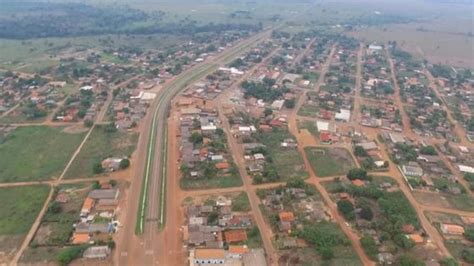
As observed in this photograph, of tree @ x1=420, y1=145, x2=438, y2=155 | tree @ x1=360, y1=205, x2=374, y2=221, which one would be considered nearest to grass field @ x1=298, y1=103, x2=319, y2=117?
tree @ x1=420, y1=145, x2=438, y2=155

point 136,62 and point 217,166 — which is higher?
point 136,62

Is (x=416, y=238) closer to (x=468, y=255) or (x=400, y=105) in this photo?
(x=468, y=255)

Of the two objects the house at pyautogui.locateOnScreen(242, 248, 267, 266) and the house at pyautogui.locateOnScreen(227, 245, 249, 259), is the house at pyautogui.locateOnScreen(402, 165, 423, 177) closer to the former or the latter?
the house at pyautogui.locateOnScreen(242, 248, 267, 266)

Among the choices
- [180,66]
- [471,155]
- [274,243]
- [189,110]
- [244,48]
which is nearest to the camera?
[274,243]

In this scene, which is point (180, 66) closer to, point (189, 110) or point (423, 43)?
point (189, 110)

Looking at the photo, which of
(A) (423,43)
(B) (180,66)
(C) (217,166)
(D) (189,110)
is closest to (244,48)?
(B) (180,66)

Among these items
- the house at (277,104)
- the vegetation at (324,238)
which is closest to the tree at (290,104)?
the house at (277,104)

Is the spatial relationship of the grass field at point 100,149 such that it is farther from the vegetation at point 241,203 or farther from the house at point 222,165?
the vegetation at point 241,203
